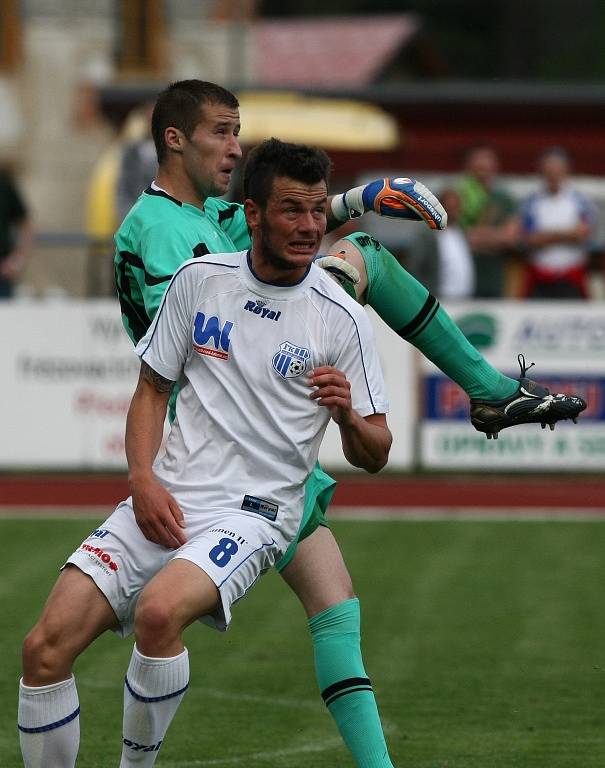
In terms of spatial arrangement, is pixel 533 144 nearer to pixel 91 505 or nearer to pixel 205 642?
pixel 91 505

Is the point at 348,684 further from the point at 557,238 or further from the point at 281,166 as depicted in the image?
the point at 557,238

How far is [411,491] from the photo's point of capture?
15812 mm

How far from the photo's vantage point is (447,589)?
11.0m

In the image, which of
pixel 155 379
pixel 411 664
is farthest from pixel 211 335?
pixel 411 664

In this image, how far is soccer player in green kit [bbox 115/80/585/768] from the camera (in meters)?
5.89

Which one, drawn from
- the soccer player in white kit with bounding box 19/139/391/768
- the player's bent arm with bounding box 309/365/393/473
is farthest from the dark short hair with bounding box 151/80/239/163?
the player's bent arm with bounding box 309/365/393/473

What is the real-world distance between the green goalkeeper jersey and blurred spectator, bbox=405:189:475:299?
1030 cm

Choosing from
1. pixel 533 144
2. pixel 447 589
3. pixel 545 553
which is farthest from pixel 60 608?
pixel 533 144

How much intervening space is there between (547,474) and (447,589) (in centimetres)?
519

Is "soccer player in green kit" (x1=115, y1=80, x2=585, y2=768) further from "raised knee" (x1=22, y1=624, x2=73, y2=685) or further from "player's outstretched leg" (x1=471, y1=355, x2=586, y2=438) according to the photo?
"raised knee" (x1=22, y1=624, x2=73, y2=685)

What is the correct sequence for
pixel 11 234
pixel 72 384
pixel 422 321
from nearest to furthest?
pixel 422 321 < pixel 72 384 < pixel 11 234

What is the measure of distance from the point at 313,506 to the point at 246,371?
2.02ft

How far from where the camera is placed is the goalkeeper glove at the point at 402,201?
6.03 meters

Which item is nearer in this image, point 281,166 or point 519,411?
point 281,166
